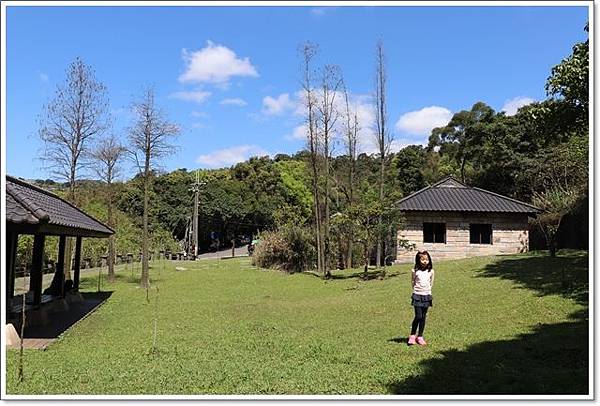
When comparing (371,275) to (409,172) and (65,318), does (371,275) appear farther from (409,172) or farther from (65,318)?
(409,172)

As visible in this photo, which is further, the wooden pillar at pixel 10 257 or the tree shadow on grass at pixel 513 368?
the wooden pillar at pixel 10 257

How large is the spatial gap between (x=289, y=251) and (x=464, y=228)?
7632 millimetres

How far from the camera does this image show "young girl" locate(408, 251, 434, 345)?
7465 millimetres

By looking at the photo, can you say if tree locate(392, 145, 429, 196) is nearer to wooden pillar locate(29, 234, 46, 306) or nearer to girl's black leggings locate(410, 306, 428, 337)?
wooden pillar locate(29, 234, 46, 306)

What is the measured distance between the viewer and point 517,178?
104 feet

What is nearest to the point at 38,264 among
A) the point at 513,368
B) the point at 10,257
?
the point at 10,257

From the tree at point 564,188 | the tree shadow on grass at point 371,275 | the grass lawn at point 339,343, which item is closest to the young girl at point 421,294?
the grass lawn at point 339,343

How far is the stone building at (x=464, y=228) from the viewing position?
2317 cm

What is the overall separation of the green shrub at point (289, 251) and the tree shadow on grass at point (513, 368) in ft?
55.4

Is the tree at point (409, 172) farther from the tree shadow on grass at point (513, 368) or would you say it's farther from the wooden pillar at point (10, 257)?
the wooden pillar at point (10, 257)

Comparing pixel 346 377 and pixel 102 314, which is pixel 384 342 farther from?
pixel 102 314

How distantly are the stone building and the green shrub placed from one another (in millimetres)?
3950

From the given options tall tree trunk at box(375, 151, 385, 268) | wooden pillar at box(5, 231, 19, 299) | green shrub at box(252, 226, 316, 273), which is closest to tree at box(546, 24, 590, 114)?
tall tree trunk at box(375, 151, 385, 268)

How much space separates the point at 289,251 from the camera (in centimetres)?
2472
